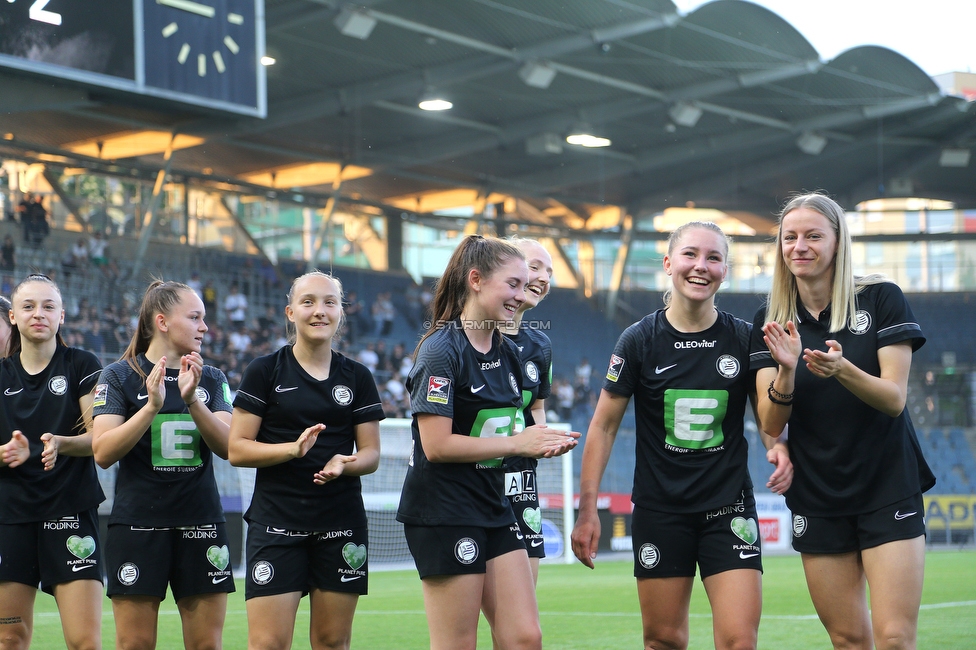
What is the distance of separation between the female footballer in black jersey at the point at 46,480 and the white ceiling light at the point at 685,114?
21.0 m

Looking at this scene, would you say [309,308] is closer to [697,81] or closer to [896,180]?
[697,81]

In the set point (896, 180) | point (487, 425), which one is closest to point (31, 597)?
point (487, 425)

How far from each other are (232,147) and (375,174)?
12.9 ft

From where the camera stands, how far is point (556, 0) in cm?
2044

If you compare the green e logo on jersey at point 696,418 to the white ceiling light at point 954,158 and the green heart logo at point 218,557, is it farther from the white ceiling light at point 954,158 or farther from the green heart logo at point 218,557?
the white ceiling light at point 954,158

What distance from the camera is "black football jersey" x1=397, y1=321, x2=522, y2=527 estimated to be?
3.82m

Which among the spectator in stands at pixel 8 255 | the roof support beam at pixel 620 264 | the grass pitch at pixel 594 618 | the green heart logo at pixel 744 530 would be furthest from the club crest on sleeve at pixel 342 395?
the roof support beam at pixel 620 264

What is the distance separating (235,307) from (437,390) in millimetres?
17739

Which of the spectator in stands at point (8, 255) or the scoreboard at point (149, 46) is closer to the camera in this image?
the scoreboard at point (149, 46)

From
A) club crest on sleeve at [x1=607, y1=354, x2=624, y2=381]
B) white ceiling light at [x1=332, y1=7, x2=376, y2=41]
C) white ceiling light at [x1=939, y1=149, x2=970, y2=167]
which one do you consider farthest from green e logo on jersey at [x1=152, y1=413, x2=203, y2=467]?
white ceiling light at [x1=939, y1=149, x2=970, y2=167]

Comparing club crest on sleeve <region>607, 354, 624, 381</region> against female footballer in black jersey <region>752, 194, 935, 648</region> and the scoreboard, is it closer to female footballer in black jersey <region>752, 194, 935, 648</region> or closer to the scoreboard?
A: female footballer in black jersey <region>752, 194, 935, 648</region>

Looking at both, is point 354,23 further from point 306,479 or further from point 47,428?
point 306,479

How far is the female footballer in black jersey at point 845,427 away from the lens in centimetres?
390

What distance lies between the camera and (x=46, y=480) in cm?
511
